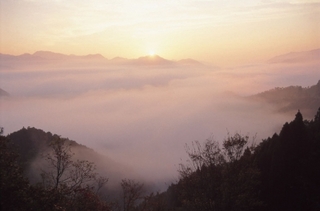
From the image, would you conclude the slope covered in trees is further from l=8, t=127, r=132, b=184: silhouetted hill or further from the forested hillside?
l=8, t=127, r=132, b=184: silhouetted hill

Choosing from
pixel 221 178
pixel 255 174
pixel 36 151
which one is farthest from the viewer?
pixel 36 151

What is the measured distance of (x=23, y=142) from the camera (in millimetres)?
81875

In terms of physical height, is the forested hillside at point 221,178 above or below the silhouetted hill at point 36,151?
below

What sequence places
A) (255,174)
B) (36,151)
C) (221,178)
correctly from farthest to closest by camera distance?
(36,151)
(255,174)
(221,178)

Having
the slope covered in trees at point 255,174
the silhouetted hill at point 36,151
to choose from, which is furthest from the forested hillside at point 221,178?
the silhouetted hill at point 36,151

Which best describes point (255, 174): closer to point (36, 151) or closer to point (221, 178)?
point (221, 178)

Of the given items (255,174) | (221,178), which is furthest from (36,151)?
(255,174)

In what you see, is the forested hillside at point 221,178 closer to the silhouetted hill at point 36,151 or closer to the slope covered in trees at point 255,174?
the slope covered in trees at point 255,174

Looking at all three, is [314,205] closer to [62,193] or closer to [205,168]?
[205,168]

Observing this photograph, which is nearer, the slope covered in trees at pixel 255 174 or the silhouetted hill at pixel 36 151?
the slope covered in trees at pixel 255 174

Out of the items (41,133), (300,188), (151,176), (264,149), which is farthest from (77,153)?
(300,188)

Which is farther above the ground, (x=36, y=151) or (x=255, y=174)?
(x=36, y=151)

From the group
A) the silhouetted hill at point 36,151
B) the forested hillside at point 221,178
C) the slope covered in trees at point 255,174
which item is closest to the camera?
the forested hillside at point 221,178

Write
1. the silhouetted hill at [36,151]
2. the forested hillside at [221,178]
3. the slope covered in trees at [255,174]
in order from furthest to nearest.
→ the silhouetted hill at [36,151] < the slope covered in trees at [255,174] < the forested hillside at [221,178]
